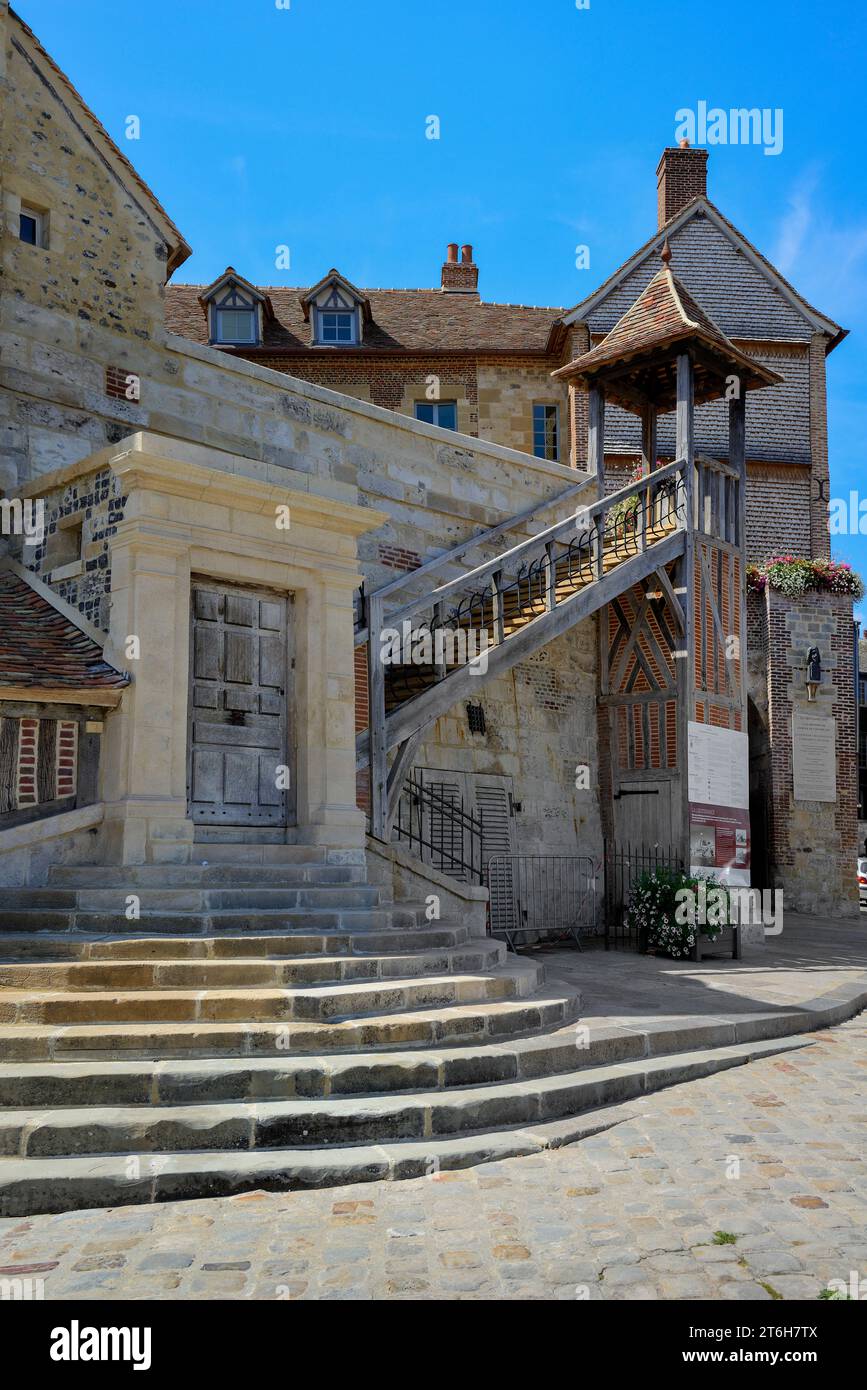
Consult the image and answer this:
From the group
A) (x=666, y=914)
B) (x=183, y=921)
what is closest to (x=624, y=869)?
(x=666, y=914)

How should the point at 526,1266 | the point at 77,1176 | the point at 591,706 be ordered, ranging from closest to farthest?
the point at 526,1266, the point at 77,1176, the point at 591,706

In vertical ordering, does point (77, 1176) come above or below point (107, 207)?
below

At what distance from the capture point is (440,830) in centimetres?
1249

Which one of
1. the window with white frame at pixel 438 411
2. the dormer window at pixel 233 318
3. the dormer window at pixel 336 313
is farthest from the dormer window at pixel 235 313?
the window with white frame at pixel 438 411

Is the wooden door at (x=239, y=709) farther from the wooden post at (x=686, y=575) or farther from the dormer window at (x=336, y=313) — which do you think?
the dormer window at (x=336, y=313)

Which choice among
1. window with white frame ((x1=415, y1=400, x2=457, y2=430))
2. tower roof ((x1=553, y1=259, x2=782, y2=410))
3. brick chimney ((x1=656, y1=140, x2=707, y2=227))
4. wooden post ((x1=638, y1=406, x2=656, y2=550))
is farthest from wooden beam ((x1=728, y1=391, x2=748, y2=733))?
brick chimney ((x1=656, y1=140, x2=707, y2=227))

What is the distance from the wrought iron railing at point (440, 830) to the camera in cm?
1222

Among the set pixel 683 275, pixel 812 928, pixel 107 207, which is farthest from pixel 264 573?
pixel 683 275

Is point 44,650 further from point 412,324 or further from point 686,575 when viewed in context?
point 412,324

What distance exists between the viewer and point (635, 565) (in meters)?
12.9

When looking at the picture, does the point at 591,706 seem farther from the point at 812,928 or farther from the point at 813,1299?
the point at 813,1299

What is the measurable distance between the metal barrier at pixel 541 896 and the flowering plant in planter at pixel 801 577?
27.6ft

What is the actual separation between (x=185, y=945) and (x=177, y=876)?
3.26ft
